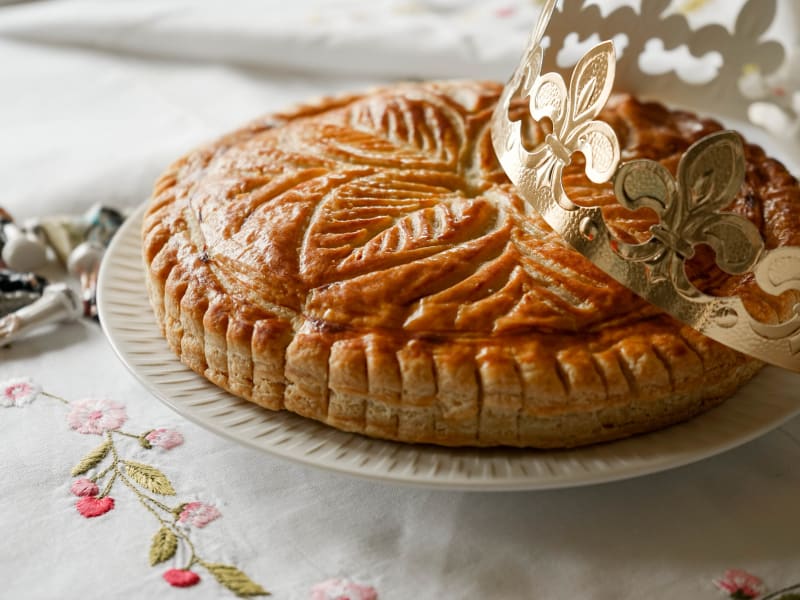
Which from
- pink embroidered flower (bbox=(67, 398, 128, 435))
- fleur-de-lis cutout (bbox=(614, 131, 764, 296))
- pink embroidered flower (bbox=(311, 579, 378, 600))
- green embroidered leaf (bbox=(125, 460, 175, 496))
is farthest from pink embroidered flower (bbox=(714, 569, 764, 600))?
pink embroidered flower (bbox=(67, 398, 128, 435))

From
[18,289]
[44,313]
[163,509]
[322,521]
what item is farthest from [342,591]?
[18,289]

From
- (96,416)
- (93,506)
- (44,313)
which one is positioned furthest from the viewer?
(44,313)

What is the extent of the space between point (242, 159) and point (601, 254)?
93 cm

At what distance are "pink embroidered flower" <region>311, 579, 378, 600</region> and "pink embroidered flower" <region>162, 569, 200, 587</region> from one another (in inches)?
8.0

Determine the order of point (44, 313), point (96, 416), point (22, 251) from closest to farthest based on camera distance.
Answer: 1. point (96, 416)
2. point (44, 313)
3. point (22, 251)

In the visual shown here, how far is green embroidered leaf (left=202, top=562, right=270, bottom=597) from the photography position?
153cm

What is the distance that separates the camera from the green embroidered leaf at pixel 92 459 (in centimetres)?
182

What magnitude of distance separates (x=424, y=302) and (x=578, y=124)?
1.38ft

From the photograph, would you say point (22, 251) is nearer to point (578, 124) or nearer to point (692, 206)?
point (578, 124)

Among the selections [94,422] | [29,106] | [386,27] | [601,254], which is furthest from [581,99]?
[29,106]

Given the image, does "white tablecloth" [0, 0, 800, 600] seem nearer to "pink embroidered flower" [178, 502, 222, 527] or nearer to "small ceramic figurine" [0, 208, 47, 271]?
"pink embroidered flower" [178, 502, 222, 527]

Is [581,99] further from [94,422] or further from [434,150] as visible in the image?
[94,422]

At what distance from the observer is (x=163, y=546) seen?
1616 millimetres

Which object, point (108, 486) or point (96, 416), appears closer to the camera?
point (108, 486)
